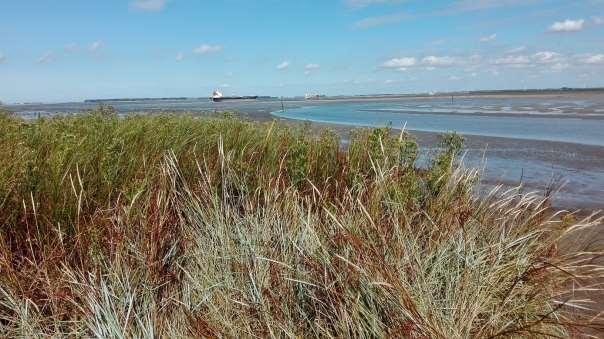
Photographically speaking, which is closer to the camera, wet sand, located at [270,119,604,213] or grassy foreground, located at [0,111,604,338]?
grassy foreground, located at [0,111,604,338]

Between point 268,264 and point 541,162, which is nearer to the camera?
point 268,264

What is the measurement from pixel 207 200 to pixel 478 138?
1769 cm

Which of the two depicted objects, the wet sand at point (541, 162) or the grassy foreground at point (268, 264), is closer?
the grassy foreground at point (268, 264)

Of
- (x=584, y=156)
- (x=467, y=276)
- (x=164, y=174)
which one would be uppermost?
(x=164, y=174)

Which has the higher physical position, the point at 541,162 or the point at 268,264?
the point at 268,264

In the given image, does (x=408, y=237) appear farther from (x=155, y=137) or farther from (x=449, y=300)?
(x=155, y=137)

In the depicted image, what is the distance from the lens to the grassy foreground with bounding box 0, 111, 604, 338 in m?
3.10

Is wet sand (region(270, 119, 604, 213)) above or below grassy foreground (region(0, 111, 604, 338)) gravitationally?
below

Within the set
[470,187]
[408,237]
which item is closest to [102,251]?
[408,237]

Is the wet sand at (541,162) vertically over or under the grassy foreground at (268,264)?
under

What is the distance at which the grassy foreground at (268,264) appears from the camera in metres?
3.10

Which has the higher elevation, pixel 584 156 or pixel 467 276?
pixel 467 276

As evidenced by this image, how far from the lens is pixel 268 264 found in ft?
11.7

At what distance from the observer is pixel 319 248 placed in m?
3.68
